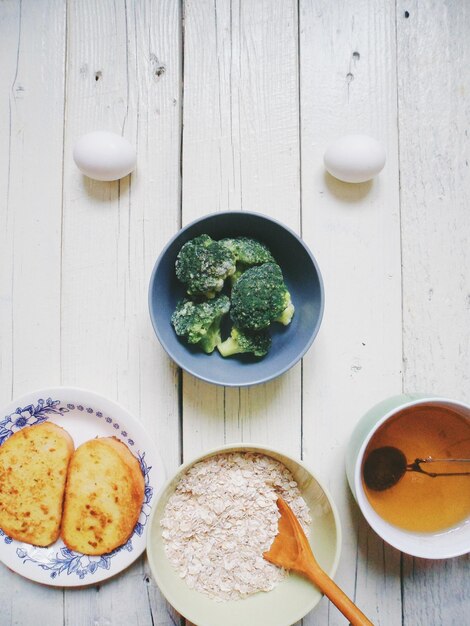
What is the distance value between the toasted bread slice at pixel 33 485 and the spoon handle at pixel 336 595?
0.51 meters

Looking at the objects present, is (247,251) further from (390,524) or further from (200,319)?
(390,524)

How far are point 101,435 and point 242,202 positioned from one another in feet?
1.88

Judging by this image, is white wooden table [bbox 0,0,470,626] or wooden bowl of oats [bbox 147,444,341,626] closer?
wooden bowl of oats [bbox 147,444,341,626]

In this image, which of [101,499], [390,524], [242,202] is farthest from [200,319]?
[390,524]

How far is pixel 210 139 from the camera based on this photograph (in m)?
1.18

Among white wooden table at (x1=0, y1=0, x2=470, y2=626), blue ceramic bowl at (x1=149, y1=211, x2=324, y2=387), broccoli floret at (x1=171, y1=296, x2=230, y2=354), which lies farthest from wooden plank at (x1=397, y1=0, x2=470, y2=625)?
broccoli floret at (x1=171, y1=296, x2=230, y2=354)

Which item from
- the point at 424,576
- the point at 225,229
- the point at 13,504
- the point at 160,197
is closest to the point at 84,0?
the point at 160,197

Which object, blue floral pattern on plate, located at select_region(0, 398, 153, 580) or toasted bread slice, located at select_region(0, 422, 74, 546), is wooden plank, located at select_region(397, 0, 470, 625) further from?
toasted bread slice, located at select_region(0, 422, 74, 546)

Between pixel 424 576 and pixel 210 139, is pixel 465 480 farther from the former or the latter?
pixel 210 139

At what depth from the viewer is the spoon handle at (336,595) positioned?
94 cm

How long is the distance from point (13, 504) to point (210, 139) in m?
0.85

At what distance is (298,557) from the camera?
1015 mm

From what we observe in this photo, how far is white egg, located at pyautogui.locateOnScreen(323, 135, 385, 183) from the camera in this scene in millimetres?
1109

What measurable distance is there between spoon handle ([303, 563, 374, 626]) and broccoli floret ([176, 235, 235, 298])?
547mm
